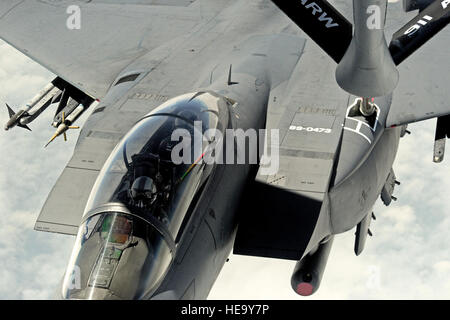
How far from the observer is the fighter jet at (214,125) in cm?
646

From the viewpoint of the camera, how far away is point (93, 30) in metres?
12.8

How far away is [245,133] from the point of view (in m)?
8.50

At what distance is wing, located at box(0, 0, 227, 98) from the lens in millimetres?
11734

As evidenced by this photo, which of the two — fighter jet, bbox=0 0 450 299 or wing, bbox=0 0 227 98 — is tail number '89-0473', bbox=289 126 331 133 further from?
wing, bbox=0 0 227 98

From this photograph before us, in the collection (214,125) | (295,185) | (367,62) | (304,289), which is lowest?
(304,289)

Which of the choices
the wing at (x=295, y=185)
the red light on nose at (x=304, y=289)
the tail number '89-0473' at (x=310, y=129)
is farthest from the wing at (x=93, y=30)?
the red light on nose at (x=304, y=289)

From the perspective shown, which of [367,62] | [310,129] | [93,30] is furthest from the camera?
[93,30]

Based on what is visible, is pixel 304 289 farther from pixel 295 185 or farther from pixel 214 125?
pixel 214 125

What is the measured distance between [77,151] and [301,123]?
3.29 metres

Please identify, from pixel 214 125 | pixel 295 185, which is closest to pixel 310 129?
pixel 295 185

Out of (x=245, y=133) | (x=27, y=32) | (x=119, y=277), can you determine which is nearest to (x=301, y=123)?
(x=245, y=133)

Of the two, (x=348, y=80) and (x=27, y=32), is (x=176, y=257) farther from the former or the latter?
(x=27, y=32)

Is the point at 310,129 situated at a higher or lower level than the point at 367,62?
lower

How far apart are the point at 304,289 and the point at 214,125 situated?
3280 millimetres
